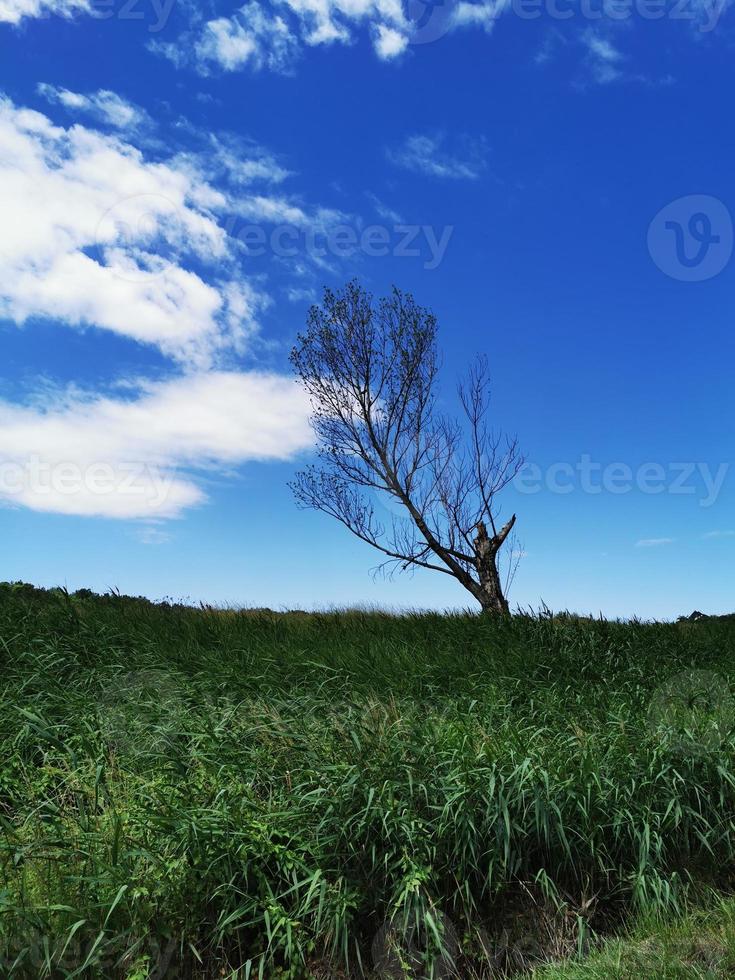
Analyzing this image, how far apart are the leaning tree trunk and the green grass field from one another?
7612mm

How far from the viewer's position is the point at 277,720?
5.29 metres

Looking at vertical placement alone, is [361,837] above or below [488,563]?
below

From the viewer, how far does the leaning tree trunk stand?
14.4 meters

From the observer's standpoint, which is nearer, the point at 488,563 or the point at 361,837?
the point at 361,837

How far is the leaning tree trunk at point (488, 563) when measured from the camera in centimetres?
1442

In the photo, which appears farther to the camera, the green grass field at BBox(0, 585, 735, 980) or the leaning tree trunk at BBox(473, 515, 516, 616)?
the leaning tree trunk at BBox(473, 515, 516, 616)

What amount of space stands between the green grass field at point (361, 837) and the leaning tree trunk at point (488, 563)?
7.61 m

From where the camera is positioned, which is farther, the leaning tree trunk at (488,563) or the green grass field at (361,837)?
the leaning tree trunk at (488,563)

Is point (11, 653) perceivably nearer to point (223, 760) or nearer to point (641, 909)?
point (223, 760)

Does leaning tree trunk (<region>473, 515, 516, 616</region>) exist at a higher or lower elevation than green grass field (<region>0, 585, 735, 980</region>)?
higher

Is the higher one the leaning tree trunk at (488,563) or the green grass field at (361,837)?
the leaning tree trunk at (488,563)

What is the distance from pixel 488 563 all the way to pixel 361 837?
1094cm

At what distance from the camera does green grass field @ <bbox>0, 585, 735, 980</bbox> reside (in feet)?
10.9

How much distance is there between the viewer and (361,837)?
12.6 feet
